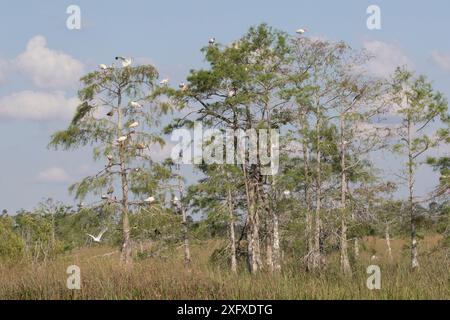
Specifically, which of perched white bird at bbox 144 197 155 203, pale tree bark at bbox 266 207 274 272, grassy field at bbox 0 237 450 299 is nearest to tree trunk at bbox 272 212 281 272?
pale tree bark at bbox 266 207 274 272

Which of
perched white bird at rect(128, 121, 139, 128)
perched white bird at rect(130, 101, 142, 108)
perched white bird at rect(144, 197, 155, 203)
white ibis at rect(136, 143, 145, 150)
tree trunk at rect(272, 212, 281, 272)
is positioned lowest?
tree trunk at rect(272, 212, 281, 272)

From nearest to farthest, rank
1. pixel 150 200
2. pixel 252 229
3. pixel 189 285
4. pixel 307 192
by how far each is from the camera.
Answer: pixel 189 285 → pixel 150 200 → pixel 252 229 → pixel 307 192

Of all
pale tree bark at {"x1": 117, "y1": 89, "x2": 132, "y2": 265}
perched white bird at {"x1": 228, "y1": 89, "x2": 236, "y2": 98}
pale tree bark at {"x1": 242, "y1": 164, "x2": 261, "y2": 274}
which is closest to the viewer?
pale tree bark at {"x1": 117, "y1": 89, "x2": 132, "y2": 265}

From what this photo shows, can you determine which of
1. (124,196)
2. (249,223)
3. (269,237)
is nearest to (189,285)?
(124,196)

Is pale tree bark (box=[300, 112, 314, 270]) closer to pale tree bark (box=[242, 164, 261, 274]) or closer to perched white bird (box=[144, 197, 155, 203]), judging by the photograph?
pale tree bark (box=[242, 164, 261, 274])

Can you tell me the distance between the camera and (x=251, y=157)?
1032 inches

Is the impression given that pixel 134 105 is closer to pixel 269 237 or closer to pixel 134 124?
pixel 134 124

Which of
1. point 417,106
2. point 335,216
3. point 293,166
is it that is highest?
point 417,106

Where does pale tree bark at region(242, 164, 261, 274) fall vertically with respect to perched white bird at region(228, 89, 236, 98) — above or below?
below

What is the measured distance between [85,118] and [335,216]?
9458 mm

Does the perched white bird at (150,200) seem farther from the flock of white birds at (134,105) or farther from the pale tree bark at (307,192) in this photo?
the pale tree bark at (307,192)

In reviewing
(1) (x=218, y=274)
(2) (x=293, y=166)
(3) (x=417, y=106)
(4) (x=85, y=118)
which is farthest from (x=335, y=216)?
(1) (x=218, y=274)

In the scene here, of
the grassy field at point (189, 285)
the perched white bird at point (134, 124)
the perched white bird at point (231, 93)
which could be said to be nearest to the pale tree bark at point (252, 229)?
the perched white bird at point (231, 93)
